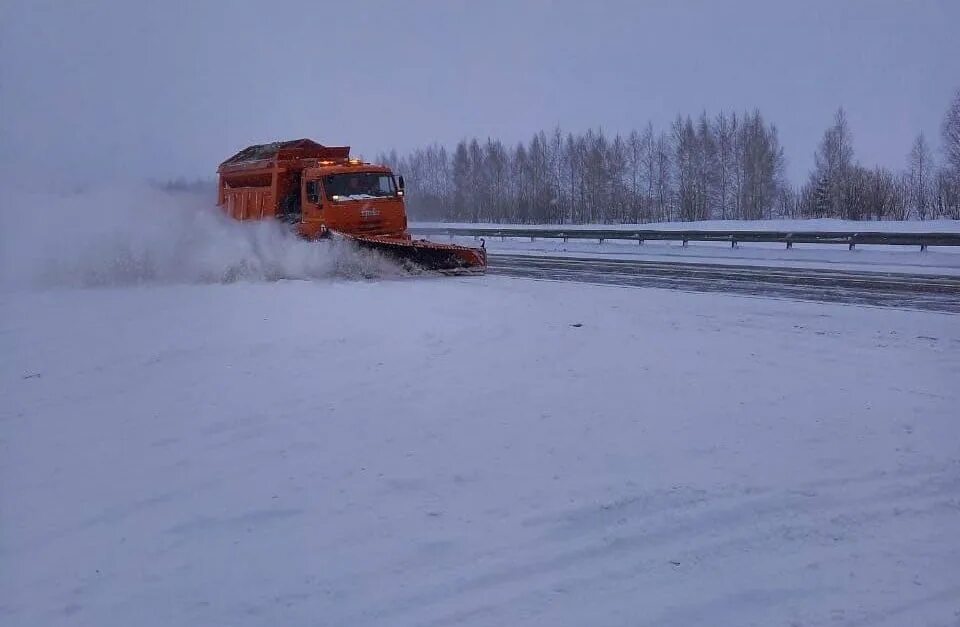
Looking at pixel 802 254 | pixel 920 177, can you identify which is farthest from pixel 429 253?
pixel 920 177

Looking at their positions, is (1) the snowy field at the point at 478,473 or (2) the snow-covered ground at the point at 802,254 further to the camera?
(2) the snow-covered ground at the point at 802,254

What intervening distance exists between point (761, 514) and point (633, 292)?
36.5 feet

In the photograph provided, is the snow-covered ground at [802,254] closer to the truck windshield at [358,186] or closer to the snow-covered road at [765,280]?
the snow-covered road at [765,280]

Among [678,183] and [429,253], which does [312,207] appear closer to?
[429,253]

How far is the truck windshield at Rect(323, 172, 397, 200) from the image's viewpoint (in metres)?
18.0

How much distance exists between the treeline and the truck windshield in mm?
47566

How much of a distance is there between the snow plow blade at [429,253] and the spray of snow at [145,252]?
27 cm

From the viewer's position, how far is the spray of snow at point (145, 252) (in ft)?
54.3

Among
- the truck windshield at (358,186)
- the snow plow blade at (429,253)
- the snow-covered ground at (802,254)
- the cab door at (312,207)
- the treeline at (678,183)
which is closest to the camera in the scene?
the snow plow blade at (429,253)

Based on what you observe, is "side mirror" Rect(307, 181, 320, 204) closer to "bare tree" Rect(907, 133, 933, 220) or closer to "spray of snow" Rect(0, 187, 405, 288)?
"spray of snow" Rect(0, 187, 405, 288)

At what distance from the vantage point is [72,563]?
4.34 m

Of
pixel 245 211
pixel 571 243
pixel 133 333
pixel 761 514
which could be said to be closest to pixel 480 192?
pixel 571 243

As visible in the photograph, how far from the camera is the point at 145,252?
54.9 ft

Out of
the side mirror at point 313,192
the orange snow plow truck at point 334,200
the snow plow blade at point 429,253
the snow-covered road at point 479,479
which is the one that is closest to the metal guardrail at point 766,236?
the orange snow plow truck at point 334,200
